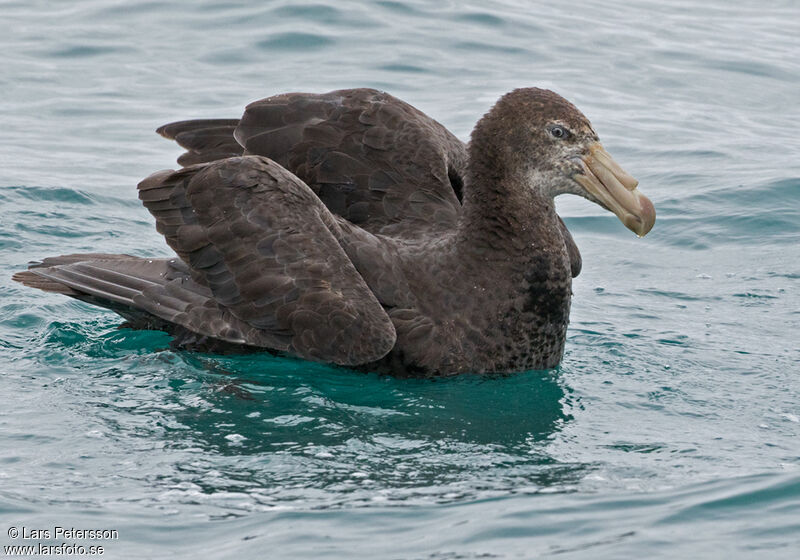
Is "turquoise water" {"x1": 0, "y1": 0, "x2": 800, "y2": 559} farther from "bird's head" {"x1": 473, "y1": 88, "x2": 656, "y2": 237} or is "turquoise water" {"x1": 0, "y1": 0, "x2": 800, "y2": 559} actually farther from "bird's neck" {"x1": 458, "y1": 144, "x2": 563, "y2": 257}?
"bird's head" {"x1": 473, "y1": 88, "x2": 656, "y2": 237}

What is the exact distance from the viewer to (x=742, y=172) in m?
12.4

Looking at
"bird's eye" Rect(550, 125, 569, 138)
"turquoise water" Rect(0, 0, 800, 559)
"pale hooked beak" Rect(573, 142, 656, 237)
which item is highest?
"bird's eye" Rect(550, 125, 569, 138)

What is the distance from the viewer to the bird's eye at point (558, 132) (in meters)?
7.14

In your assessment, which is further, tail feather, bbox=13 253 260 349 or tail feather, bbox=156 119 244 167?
tail feather, bbox=156 119 244 167

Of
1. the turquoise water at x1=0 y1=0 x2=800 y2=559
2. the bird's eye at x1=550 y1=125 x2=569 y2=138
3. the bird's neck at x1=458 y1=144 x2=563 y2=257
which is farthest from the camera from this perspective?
the bird's neck at x1=458 y1=144 x2=563 y2=257

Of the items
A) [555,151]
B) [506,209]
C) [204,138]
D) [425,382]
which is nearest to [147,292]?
[204,138]

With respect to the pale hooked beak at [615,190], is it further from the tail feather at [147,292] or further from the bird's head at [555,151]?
the tail feather at [147,292]

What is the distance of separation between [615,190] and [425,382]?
4.93 ft

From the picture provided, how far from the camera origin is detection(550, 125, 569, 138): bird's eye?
281 inches

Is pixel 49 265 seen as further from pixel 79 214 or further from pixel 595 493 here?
pixel 595 493

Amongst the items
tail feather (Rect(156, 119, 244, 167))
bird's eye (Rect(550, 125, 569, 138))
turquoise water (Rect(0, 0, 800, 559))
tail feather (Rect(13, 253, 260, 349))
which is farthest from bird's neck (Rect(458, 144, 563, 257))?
tail feather (Rect(156, 119, 244, 167))

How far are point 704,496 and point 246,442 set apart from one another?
2.32m

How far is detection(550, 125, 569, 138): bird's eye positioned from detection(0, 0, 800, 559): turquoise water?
1.38 metres

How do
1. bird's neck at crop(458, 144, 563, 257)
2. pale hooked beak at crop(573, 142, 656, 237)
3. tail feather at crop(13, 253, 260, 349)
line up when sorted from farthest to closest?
tail feather at crop(13, 253, 260, 349)
bird's neck at crop(458, 144, 563, 257)
pale hooked beak at crop(573, 142, 656, 237)
